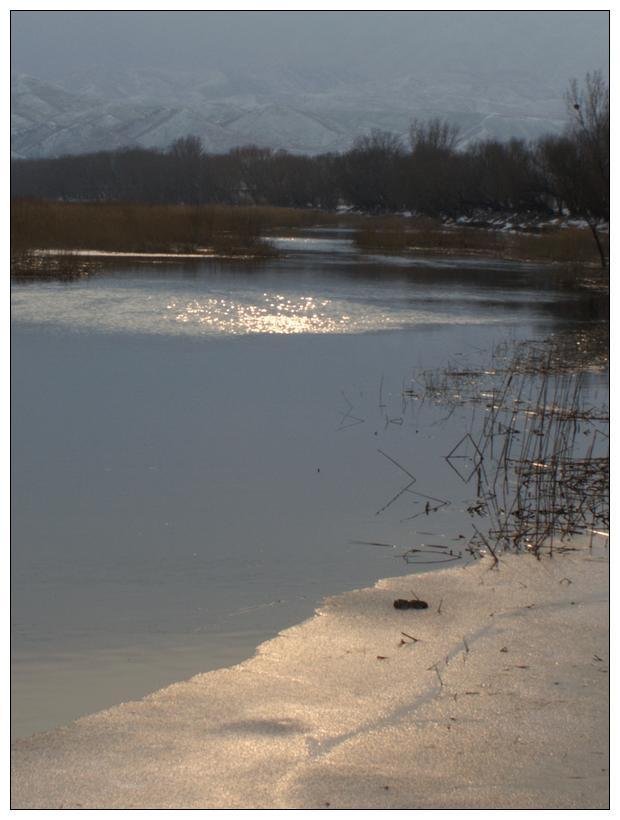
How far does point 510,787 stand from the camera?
128 inches

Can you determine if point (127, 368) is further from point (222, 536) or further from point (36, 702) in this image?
point (36, 702)

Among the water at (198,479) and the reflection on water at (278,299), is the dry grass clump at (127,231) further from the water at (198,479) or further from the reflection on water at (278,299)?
the water at (198,479)

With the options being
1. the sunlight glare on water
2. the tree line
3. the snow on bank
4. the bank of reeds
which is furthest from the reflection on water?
the snow on bank

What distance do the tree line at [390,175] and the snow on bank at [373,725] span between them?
4.33 m

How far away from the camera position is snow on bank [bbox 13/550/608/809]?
3209 millimetres

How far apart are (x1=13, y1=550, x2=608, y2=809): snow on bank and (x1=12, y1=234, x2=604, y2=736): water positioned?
25cm

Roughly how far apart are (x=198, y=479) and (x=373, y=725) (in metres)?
3.43

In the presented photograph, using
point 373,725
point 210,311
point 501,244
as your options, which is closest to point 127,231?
point 501,244

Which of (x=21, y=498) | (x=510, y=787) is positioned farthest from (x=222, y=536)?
(x=510, y=787)

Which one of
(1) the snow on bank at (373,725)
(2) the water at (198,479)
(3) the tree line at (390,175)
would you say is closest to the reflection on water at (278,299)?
(2) the water at (198,479)

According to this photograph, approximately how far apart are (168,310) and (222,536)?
10.7m

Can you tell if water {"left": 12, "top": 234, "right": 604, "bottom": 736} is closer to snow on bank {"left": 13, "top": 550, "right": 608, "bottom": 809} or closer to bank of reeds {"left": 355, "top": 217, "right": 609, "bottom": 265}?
snow on bank {"left": 13, "top": 550, "right": 608, "bottom": 809}

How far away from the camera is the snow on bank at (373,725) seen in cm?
321
